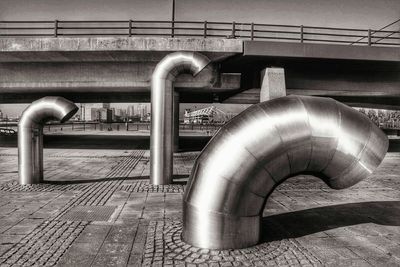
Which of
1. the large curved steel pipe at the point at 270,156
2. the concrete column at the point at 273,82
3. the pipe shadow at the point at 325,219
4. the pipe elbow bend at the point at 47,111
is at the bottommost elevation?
the pipe shadow at the point at 325,219

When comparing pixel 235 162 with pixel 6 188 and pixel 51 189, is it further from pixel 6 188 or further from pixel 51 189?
pixel 6 188

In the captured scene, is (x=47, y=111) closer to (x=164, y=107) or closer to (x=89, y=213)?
(x=164, y=107)

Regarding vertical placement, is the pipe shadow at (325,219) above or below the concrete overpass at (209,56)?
below

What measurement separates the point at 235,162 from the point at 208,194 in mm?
654

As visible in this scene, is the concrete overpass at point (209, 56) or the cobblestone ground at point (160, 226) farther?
the concrete overpass at point (209, 56)

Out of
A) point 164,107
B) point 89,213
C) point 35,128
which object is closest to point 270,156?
point 89,213

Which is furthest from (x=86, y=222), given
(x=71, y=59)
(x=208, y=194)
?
(x=71, y=59)

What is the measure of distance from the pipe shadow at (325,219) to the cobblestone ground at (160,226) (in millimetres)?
20

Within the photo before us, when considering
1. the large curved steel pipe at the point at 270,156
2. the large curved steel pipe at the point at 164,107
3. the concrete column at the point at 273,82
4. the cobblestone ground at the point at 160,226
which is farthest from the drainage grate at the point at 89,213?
the concrete column at the point at 273,82

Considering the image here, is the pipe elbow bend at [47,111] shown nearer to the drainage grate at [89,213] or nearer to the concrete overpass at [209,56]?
the drainage grate at [89,213]

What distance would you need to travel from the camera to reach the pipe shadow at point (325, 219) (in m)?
6.07

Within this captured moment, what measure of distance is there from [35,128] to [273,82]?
10050 mm

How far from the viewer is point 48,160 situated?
53.5ft

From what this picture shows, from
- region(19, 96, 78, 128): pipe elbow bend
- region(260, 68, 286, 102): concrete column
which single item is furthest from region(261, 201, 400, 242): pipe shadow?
region(260, 68, 286, 102): concrete column
